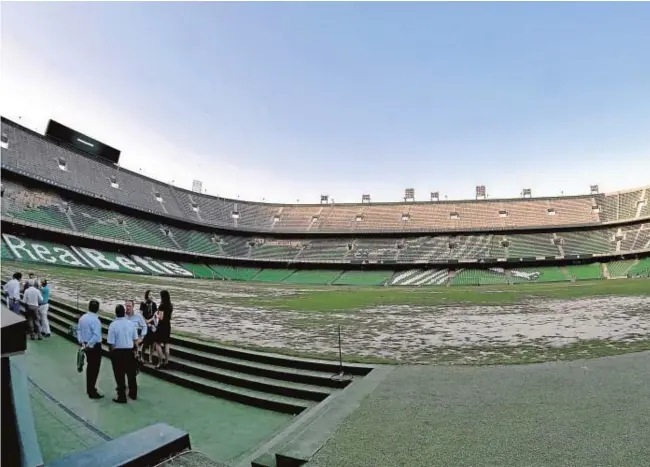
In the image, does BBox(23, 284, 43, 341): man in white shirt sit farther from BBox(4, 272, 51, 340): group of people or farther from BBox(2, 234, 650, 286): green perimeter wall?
BBox(2, 234, 650, 286): green perimeter wall

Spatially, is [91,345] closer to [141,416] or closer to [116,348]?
[116,348]

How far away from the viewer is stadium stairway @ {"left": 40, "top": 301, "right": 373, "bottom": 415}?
6848 millimetres

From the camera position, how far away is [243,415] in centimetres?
659

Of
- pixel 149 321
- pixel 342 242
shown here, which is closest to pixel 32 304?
pixel 149 321

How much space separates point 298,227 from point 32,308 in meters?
53.2

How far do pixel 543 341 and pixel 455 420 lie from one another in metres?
6.05

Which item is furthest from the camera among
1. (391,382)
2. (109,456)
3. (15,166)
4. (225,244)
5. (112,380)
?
(225,244)

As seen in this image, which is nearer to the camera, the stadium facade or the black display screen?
the stadium facade

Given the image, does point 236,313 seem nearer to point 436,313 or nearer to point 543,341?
point 436,313

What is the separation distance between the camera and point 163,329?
338 inches

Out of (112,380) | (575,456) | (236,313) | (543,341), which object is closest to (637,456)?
(575,456)

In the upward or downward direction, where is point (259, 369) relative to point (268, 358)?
downward

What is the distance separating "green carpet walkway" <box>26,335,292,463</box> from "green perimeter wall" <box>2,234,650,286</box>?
102ft

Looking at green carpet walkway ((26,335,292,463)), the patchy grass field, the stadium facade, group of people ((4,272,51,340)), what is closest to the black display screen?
the stadium facade
